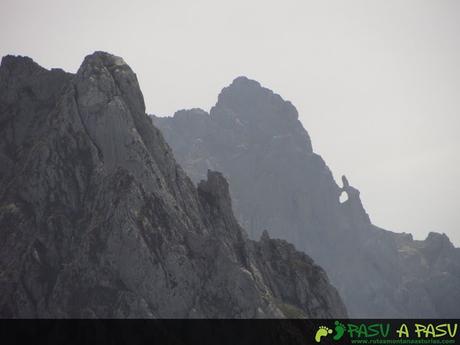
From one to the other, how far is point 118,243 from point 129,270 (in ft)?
18.1

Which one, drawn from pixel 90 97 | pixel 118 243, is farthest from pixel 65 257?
pixel 90 97

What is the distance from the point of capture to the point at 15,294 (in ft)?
349

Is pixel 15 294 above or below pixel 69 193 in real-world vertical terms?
below
